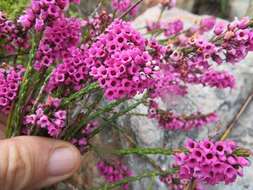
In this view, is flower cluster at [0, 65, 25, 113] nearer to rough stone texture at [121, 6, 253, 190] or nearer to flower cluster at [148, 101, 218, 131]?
flower cluster at [148, 101, 218, 131]

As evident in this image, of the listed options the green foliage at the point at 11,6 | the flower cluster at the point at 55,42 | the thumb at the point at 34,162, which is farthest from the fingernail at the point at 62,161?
the green foliage at the point at 11,6

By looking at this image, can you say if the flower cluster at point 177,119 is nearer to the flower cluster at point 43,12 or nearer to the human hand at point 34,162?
the human hand at point 34,162

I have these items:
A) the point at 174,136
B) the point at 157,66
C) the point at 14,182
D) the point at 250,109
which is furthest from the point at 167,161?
the point at 157,66

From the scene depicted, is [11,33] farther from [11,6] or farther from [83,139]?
[11,6]

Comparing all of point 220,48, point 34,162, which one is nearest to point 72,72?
point 34,162

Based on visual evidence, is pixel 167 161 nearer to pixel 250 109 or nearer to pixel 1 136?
pixel 250 109

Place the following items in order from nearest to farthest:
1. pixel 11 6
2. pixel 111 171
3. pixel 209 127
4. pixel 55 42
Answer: pixel 55 42
pixel 111 171
pixel 209 127
pixel 11 6

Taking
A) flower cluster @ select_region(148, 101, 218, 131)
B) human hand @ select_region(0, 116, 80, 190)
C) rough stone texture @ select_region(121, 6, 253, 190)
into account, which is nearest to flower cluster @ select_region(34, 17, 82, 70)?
human hand @ select_region(0, 116, 80, 190)
